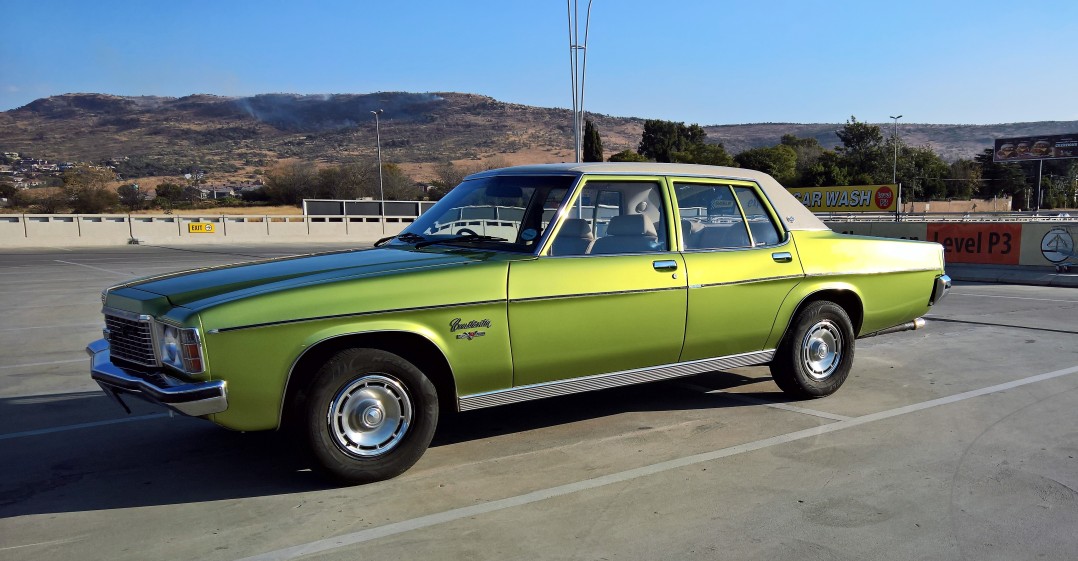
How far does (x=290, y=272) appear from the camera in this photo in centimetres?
459

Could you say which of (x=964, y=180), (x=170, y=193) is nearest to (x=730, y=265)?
(x=170, y=193)

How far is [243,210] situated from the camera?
204 ft

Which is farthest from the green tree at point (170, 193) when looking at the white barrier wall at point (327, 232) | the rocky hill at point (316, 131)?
the white barrier wall at point (327, 232)

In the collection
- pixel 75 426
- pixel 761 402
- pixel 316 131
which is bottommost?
pixel 761 402

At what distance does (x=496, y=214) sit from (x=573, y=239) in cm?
61

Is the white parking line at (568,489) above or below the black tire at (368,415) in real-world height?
below

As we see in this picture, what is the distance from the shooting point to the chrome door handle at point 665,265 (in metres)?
5.17

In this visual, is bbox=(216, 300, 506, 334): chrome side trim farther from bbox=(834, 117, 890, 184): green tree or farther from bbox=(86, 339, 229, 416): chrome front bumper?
bbox=(834, 117, 890, 184): green tree

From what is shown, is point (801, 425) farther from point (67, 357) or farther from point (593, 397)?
point (67, 357)

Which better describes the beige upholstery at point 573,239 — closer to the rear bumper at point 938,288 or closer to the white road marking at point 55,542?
the white road marking at point 55,542

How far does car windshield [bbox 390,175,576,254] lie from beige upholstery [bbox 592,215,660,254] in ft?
1.31

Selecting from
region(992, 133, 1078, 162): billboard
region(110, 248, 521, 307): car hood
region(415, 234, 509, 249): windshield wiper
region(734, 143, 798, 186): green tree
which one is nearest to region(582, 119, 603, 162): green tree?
region(734, 143, 798, 186): green tree

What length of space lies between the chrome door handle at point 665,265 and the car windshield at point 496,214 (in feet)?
2.45

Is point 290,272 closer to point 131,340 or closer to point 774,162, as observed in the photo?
point 131,340
